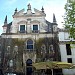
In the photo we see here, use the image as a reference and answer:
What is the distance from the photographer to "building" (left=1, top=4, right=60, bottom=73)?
2711 centimetres

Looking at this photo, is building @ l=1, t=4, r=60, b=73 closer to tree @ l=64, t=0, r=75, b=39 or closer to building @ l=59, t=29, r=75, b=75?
building @ l=59, t=29, r=75, b=75

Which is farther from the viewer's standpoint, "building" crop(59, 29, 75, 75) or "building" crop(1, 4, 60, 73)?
"building" crop(1, 4, 60, 73)

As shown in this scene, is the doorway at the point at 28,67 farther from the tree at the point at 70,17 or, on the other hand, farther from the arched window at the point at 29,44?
the tree at the point at 70,17

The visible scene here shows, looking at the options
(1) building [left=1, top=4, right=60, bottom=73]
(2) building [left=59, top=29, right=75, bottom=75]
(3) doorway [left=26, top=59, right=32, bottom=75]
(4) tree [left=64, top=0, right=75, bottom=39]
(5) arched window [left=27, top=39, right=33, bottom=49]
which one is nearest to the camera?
(4) tree [left=64, top=0, right=75, bottom=39]

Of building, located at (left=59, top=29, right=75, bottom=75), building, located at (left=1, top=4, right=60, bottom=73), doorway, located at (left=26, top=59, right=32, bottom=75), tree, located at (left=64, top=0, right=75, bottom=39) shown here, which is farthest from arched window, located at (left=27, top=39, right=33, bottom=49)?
tree, located at (left=64, top=0, right=75, bottom=39)

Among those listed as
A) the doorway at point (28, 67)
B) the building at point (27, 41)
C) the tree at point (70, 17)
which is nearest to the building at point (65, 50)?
the building at point (27, 41)

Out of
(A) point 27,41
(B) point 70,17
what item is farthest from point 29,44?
(B) point 70,17

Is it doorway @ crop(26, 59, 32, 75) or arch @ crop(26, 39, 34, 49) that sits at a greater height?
arch @ crop(26, 39, 34, 49)

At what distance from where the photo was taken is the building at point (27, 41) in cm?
2711

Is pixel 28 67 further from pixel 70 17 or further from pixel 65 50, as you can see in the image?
pixel 70 17

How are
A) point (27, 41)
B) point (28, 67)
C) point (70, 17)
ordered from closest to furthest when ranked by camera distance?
1. point (70, 17)
2. point (28, 67)
3. point (27, 41)

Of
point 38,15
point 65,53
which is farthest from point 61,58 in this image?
point 38,15

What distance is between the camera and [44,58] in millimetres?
26953

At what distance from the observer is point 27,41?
28391 mm
